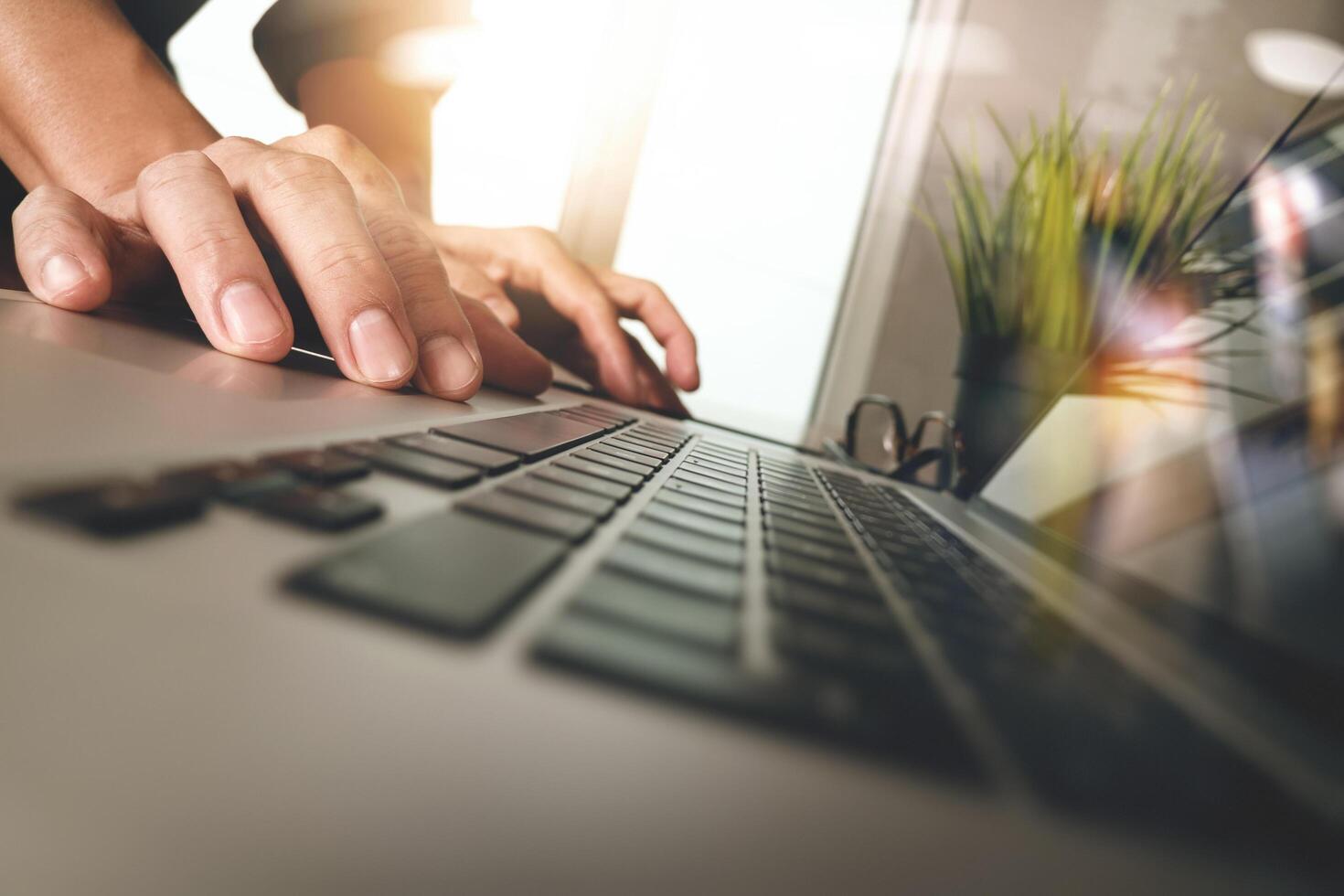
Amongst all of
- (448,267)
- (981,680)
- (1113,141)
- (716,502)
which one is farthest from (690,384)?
(1113,141)

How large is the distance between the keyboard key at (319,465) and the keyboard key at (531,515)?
3 centimetres

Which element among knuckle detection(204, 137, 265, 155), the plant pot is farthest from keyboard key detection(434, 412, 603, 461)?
the plant pot

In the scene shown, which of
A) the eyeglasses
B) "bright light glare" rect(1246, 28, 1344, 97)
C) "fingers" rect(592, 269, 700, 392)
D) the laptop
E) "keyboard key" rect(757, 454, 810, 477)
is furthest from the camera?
"bright light glare" rect(1246, 28, 1344, 97)

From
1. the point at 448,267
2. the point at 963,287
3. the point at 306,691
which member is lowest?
the point at 306,691

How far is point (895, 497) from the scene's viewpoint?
572mm

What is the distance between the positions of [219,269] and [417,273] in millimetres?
132

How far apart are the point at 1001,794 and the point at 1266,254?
55 cm

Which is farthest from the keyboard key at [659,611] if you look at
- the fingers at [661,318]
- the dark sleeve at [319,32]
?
the dark sleeve at [319,32]

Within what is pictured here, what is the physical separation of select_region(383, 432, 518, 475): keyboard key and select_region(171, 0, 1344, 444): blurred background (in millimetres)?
1396

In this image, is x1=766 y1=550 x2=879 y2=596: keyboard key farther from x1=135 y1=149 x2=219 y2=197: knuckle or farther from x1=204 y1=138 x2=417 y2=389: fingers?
x1=135 y1=149 x2=219 y2=197: knuckle

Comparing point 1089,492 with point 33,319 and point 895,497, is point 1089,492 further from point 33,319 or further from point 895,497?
point 33,319

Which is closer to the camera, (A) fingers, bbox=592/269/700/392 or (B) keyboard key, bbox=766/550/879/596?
(B) keyboard key, bbox=766/550/879/596

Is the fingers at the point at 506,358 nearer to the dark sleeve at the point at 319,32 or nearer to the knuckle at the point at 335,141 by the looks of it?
the knuckle at the point at 335,141

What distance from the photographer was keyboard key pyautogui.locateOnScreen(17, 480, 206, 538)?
10cm
